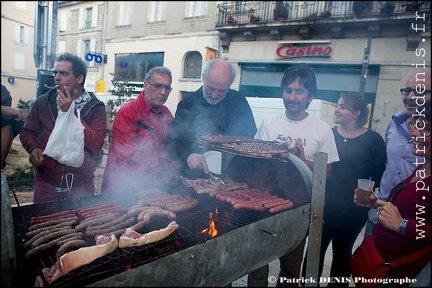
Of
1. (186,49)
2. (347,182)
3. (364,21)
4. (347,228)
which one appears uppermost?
(364,21)

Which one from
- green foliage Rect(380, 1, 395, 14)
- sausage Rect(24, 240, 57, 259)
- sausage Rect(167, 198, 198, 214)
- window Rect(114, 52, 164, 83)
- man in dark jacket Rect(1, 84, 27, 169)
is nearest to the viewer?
man in dark jacket Rect(1, 84, 27, 169)

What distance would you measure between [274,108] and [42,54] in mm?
7054

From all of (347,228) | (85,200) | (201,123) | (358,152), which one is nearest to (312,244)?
(347,228)

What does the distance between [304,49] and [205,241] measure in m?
13.6

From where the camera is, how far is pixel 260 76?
49.1 ft

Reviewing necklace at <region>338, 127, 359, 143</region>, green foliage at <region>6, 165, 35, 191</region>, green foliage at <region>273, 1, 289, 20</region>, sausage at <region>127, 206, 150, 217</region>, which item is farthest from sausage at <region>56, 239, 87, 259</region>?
green foliage at <region>273, 1, 289, 20</region>

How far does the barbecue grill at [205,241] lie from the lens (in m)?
1.74

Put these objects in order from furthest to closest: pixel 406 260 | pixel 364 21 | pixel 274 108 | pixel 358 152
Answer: pixel 364 21
pixel 274 108
pixel 358 152
pixel 406 260

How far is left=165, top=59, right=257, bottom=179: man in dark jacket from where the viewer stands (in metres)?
3.78

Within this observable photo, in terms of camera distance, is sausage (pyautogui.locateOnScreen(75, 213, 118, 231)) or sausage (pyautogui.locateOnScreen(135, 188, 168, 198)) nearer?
sausage (pyautogui.locateOnScreen(75, 213, 118, 231))

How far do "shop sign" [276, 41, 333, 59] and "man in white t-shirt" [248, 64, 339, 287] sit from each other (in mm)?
11045

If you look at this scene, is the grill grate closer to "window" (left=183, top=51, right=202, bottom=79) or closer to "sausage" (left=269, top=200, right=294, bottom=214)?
"sausage" (left=269, top=200, right=294, bottom=214)

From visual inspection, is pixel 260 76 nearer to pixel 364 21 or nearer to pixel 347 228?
pixel 364 21

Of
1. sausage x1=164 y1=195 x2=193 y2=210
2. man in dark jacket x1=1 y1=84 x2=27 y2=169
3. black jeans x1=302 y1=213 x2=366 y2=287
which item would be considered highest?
man in dark jacket x1=1 y1=84 x2=27 y2=169
